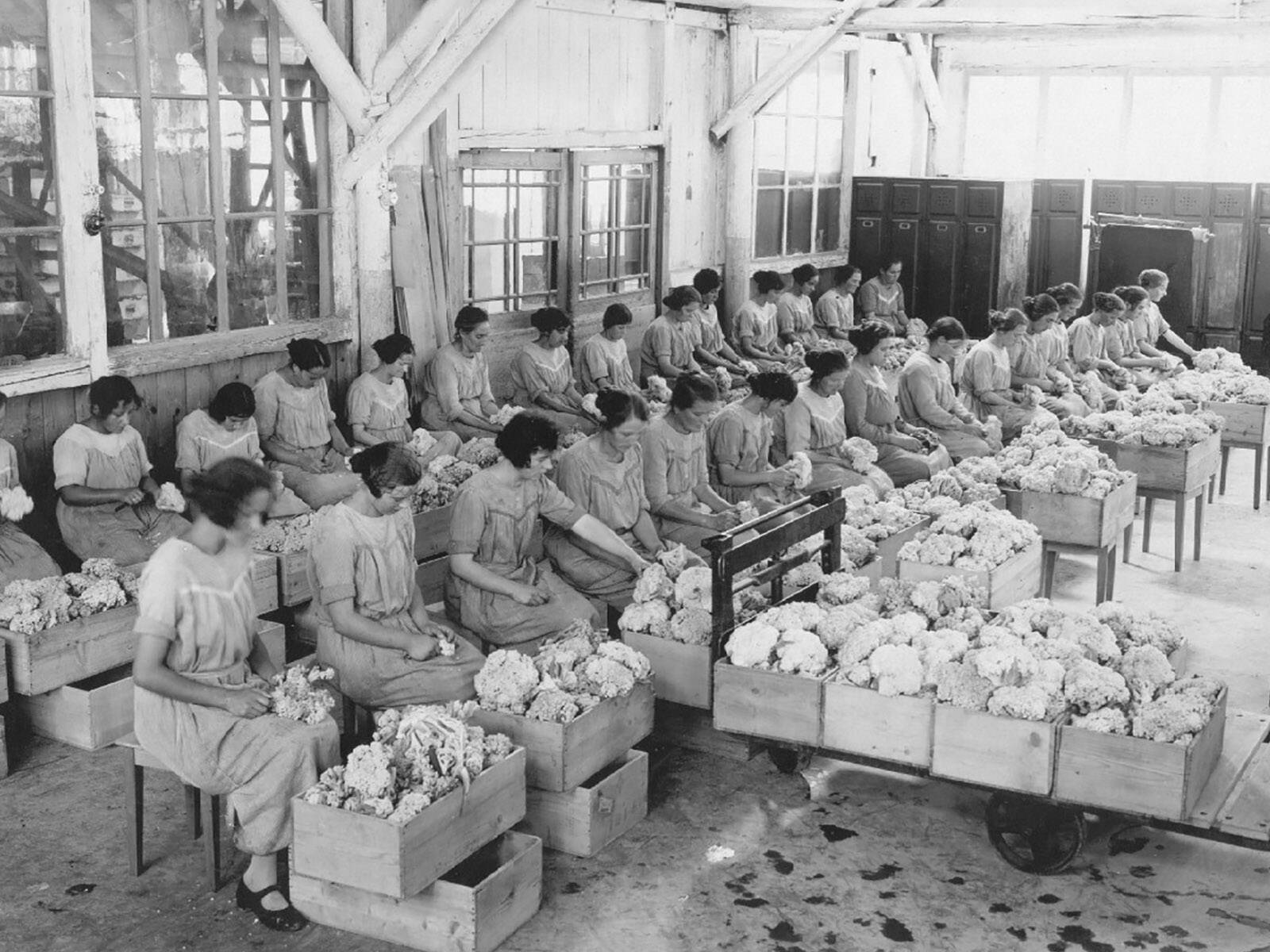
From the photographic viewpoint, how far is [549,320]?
10.8m

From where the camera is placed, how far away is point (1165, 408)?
425 inches

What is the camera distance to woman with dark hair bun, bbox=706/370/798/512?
868 cm

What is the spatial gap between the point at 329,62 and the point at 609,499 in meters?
3.43

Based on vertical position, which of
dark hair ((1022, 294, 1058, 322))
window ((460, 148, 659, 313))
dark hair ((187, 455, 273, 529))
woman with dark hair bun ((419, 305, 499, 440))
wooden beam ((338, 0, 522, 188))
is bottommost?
woman with dark hair bun ((419, 305, 499, 440))

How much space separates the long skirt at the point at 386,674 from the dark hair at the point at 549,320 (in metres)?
5.17

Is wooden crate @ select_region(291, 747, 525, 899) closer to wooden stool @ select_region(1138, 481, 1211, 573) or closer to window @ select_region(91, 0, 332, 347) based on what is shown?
window @ select_region(91, 0, 332, 347)

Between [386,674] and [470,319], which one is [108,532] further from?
[470,319]

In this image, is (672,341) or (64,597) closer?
(64,597)

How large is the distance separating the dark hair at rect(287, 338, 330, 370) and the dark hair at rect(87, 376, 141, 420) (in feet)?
4.15

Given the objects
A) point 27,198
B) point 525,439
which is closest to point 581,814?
point 525,439

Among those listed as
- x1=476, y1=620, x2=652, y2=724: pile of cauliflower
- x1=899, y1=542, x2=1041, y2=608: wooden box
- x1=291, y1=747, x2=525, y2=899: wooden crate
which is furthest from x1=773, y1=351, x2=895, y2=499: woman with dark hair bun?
x1=291, y1=747, x2=525, y2=899: wooden crate

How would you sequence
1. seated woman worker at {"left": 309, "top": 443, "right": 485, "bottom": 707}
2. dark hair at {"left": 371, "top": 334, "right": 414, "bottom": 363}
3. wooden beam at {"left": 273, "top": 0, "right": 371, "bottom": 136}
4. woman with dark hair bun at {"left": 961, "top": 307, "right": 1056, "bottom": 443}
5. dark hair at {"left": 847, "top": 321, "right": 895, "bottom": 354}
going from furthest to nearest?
1. woman with dark hair bun at {"left": 961, "top": 307, "right": 1056, "bottom": 443}
2. dark hair at {"left": 847, "top": 321, "right": 895, "bottom": 354}
3. dark hair at {"left": 371, "top": 334, "right": 414, "bottom": 363}
4. wooden beam at {"left": 273, "top": 0, "right": 371, "bottom": 136}
5. seated woman worker at {"left": 309, "top": 443, "right": 485, "bottom": 707}

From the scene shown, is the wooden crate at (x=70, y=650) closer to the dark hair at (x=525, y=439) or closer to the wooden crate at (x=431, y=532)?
the dark hair at (x=525, y=439)

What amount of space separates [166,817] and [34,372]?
111 inches
